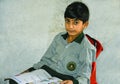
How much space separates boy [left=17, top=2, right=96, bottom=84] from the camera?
6.97 feet

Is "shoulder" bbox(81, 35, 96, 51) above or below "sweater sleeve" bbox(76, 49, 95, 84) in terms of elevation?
above

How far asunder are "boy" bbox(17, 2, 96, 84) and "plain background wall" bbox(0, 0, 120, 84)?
24cm

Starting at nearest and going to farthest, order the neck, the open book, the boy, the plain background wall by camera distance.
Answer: the open book, the boy, the neck, the plain background wall

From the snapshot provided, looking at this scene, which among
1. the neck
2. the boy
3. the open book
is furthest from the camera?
the neck

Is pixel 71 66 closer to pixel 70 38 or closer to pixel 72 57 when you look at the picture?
pixel 72 57

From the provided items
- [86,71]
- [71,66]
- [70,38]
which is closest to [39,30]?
[70,38]

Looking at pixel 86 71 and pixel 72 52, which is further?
pixel 72 52

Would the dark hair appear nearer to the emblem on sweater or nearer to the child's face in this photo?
the child's face

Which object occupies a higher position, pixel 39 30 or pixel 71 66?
pixel 39 30

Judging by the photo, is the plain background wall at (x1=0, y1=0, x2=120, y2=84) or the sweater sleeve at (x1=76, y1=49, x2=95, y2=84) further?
the plain background wall at (x1=0, y1=0, x2=120, y2=84)

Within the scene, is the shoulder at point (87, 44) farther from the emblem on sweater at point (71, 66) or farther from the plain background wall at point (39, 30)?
the plain background wall at point (39, 30)

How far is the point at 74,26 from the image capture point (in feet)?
7.20

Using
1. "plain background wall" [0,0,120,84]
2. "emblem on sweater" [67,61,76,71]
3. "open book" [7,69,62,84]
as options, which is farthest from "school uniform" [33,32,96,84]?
"plain background wall" [0,0,120,84]

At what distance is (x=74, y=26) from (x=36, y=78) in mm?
396
